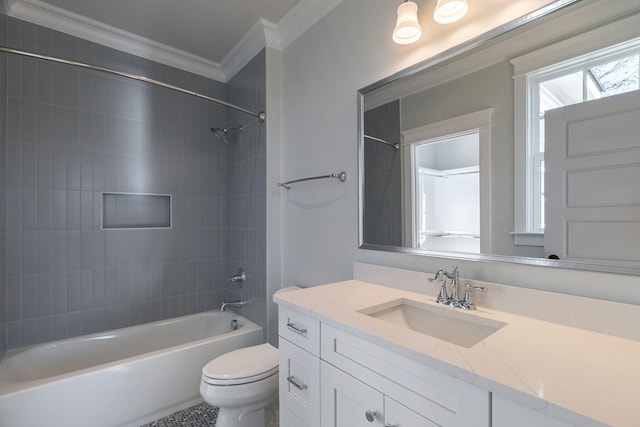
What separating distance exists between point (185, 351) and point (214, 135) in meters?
1.84

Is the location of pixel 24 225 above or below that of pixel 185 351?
above

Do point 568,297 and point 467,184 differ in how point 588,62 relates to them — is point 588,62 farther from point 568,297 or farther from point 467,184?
point 568,297

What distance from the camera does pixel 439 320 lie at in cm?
111

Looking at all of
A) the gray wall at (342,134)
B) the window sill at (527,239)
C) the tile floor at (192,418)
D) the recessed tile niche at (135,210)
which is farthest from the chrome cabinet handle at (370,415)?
the recessed tile niche at (135,210)

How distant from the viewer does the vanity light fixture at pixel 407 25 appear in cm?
125

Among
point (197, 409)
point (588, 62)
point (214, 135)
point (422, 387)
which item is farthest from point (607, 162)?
point (214, 135)

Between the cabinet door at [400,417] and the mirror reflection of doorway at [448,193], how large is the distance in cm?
64

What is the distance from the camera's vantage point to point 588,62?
2.96 feet

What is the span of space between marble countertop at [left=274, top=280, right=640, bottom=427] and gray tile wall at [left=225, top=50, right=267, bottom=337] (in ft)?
4.48

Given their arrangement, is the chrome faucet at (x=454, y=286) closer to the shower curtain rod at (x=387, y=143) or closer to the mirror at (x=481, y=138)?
the mirror at (x=481, y=138)

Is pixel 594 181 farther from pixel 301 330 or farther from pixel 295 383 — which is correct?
pixel 295 383

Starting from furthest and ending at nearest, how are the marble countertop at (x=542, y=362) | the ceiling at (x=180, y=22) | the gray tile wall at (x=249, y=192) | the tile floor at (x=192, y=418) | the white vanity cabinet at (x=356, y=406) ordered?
1. the gray tile wall at (x=249, y=192)
2. the ceiling at (x=180, y=22)
3. the tile floor at (x=192, y=418)
4. the white vanity cabinet at (x=356, y=406)
5. the marble countertop at (x=542, y=362)

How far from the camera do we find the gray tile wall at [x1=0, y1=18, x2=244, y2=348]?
6.54 ft

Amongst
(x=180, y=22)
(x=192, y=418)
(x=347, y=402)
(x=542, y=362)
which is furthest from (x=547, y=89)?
(x=192, y=418)
